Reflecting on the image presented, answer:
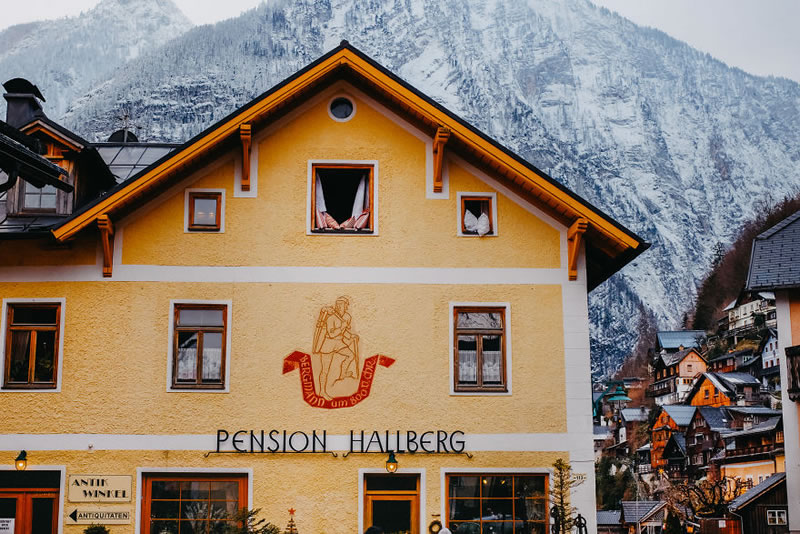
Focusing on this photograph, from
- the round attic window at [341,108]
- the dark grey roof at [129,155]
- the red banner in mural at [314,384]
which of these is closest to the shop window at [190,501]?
the red banner in mural at [314,384]

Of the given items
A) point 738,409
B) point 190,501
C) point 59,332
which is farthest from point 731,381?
point 59,332

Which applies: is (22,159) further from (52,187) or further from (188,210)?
(52,187)

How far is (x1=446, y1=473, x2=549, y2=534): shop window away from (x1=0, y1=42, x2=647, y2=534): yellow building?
34 mm

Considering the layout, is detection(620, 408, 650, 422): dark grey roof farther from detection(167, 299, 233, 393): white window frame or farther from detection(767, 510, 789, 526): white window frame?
detection(167, 299, 233, 393): white window frame

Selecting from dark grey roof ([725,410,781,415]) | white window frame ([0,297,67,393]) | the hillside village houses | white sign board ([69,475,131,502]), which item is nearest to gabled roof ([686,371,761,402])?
the hillside village houses

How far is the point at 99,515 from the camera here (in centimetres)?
1725

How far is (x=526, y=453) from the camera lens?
1770 centimetres

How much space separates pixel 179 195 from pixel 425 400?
5588 millimetres

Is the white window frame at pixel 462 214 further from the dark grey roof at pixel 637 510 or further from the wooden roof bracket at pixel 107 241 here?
the dark grey roof at pixel 637 510

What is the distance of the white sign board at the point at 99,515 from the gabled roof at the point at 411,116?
4446mm

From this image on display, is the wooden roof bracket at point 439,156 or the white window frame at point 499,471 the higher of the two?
the wooden roof bracket at point 439,156

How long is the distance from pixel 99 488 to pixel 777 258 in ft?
60.2

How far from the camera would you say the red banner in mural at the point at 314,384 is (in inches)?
703

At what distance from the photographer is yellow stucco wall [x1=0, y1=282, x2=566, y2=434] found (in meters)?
17.6
